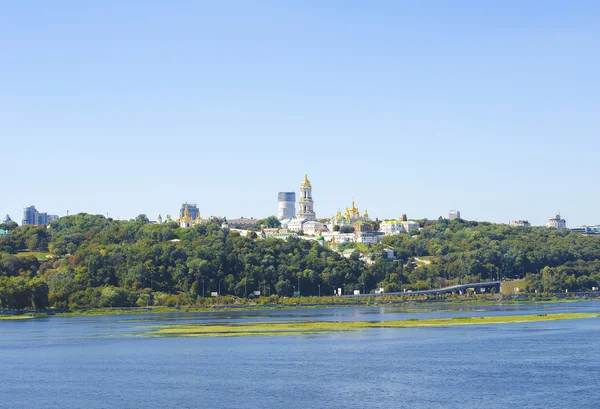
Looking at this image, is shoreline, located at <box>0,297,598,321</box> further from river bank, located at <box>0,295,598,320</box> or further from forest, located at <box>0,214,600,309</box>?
forest, located at <box>0,214,600,309</box>

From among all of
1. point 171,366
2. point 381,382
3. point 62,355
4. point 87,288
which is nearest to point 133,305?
point 87,288

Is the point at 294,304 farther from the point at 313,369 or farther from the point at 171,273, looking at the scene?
the point at 313,369

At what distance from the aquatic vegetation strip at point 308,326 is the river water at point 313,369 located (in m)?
4.47

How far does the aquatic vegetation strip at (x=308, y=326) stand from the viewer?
3836 inches

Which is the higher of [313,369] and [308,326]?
[308,326]

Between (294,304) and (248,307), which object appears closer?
(248,307)

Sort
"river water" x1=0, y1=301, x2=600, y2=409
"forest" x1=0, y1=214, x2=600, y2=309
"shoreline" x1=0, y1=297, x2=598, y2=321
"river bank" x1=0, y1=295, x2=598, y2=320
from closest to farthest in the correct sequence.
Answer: "river water" x1=0, y1=301, x2=600, y2=409
"shoreline" x1=0, y1=297, x2=598, y2=321
"river bank" x1=0, y1=295, x2=598, y2=320
"forest" x1=0, y1=214, x2=600, y2=309

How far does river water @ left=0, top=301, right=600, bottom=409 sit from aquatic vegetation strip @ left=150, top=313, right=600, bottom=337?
4.47 m

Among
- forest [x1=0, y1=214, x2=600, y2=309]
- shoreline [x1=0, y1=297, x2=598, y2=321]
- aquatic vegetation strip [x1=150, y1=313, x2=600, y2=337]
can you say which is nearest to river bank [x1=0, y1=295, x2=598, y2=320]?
shoreline [x1=0, y1=297, x2=598, y2=321]

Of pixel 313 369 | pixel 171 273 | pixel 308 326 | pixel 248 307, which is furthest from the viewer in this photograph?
pixel 171 273

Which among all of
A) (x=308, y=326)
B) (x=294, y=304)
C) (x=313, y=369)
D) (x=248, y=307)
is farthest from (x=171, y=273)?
(x=313, y=369)

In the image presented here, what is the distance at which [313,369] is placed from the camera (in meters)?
68.1

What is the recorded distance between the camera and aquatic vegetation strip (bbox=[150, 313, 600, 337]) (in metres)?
97.4

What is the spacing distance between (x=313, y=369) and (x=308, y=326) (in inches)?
1470
